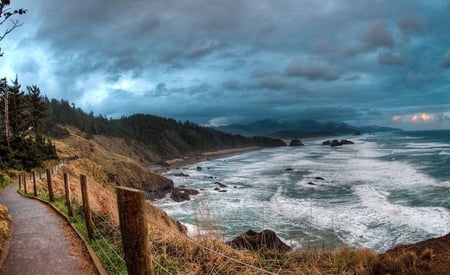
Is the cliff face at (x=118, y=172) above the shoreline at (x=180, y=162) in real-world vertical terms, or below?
above

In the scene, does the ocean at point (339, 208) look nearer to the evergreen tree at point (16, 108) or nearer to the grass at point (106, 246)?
the grass at point (106, 246)

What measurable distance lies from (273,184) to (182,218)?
50.2 ft

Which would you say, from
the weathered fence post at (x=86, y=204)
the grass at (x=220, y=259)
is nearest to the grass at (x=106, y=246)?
the grass at (x=220, y=259)

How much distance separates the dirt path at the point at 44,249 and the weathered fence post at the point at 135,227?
2966 millimetres

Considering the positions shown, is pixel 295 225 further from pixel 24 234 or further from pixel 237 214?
pixel 24 234

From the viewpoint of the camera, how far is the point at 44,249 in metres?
7.15

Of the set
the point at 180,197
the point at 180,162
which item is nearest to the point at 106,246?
the point at 180,197

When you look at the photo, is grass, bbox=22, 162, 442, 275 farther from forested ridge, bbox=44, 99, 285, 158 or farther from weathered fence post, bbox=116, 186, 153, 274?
forested ridge, bbox=44, 99, 285, 158

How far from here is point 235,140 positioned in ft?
555

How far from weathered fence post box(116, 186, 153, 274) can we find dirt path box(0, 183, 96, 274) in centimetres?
297

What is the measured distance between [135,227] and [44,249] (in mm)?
5018

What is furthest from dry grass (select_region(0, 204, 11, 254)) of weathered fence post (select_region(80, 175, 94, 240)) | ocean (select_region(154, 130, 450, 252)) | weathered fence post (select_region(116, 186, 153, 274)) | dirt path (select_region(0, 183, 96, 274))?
Result: weathered fence post (select_region(116, 186, 153, 274))

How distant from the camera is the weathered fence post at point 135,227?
336cm

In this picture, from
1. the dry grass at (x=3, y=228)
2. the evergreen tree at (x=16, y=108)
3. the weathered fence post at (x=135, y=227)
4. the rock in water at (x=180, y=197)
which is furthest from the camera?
the evergreen tree at (x=16, y=108)
